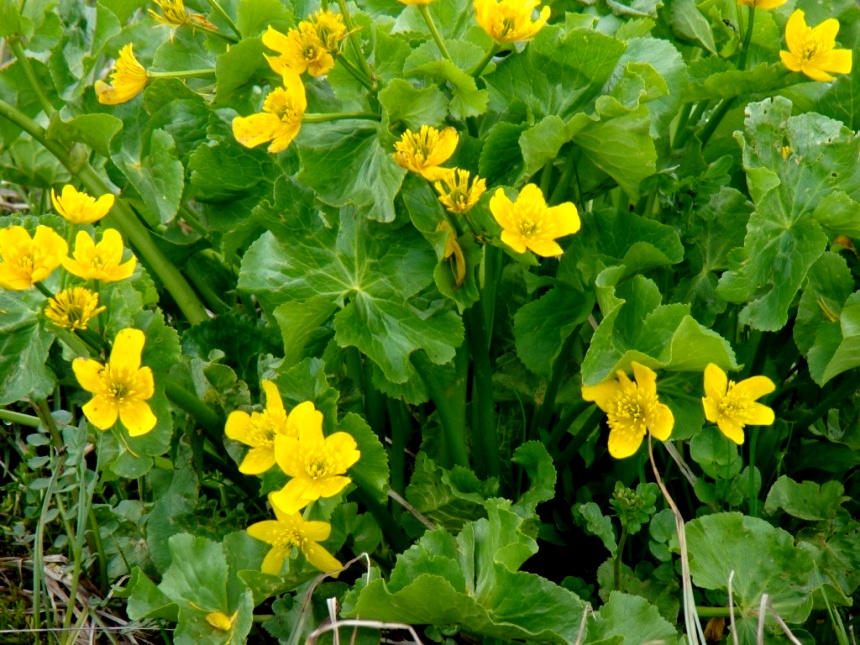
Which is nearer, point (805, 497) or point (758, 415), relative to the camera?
point (758, 415)

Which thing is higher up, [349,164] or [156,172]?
[349,164]

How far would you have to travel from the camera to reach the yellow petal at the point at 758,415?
1301 millimetres

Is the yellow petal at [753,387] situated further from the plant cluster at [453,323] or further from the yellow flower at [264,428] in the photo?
the yellow flower at [264,428]

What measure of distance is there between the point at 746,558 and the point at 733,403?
289 millimetres

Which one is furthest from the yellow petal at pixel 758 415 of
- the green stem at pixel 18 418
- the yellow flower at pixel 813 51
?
the green stem at pixel 18 418

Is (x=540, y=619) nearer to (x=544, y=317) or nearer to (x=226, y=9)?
(x=544, y=317)

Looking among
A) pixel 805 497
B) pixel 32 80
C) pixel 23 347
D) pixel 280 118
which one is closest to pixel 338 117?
pixel 280 118

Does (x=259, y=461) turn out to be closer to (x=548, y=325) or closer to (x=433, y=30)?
(x=548, y=325)

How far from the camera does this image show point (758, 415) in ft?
4.31

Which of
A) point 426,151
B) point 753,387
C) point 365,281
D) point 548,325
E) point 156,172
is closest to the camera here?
point 426,151

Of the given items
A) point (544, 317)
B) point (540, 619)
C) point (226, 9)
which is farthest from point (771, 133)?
point (226, 9)

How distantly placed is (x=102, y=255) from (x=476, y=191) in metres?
0.49

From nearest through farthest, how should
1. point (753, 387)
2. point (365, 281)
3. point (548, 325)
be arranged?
point (753, 387), point (365, 281), point (548, 325)

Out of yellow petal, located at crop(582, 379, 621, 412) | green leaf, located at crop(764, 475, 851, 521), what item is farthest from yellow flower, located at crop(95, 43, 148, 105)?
green leaf, located at crop(764, 475, 851, 521)
